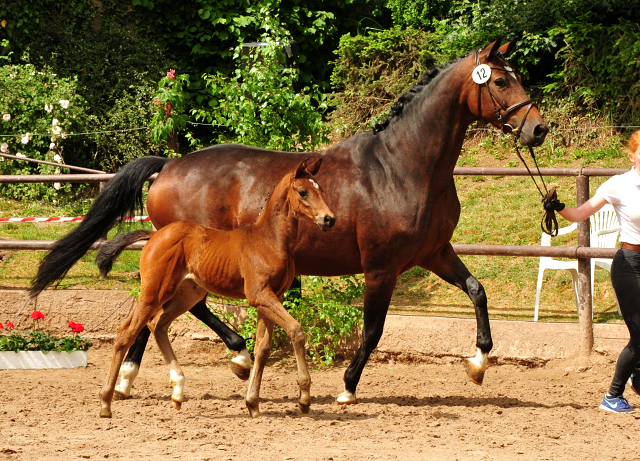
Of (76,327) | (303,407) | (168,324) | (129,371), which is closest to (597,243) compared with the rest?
(303,407)

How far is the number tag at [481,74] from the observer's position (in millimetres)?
4914

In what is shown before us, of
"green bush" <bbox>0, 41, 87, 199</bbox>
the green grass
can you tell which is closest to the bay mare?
the green grass

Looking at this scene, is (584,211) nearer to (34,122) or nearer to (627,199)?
(627,199)

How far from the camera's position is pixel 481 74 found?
4.93 m

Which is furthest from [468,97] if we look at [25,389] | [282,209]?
[25,389]

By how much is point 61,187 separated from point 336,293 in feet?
19.7

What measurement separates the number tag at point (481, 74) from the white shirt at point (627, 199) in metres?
1.02

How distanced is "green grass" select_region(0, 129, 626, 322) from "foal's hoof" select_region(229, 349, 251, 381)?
7.88 feet

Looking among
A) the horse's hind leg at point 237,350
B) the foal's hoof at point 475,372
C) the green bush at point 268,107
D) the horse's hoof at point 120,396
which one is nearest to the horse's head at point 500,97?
the foal's hoof at point 475,372

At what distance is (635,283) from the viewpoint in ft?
15.6

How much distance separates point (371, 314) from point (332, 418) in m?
0.78

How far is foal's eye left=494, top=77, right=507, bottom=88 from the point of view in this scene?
491cm

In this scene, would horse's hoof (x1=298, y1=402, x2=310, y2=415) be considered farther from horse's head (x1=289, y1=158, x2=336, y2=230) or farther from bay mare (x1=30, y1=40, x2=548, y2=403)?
horse's head (x1=289, y1=158, x2=336, y2=230)

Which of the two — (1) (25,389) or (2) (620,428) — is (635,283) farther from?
(1) (25,389)
